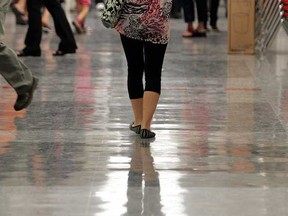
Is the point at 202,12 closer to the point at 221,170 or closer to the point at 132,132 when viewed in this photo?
the point at 132,132

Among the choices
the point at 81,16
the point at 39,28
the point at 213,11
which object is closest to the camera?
the point at 39,28

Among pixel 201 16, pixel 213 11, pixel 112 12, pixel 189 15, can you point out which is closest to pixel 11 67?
pixel 112 12

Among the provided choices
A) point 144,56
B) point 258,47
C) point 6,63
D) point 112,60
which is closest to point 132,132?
point 144,56

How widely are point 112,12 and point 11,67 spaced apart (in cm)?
95

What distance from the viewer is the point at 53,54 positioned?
49.2 ft

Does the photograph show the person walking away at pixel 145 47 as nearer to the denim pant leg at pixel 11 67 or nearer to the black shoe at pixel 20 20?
the denim pant leg at pixel 11 67

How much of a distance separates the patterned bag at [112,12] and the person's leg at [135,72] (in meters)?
0.22

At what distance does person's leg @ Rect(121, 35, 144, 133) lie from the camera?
29.7 feet

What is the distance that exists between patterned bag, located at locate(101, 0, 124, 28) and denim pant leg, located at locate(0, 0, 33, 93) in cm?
81

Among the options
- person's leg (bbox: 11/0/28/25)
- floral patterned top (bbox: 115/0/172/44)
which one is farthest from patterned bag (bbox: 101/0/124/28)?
person's leg (bbox: 11/0/28/25)

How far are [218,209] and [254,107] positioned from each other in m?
4.06

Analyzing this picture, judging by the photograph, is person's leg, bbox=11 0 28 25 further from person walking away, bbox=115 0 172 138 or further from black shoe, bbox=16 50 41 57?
person walking away, bbox=115 0 172 138

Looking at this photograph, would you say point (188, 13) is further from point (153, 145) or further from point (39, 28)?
point (153, 145)

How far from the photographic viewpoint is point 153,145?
879cm
